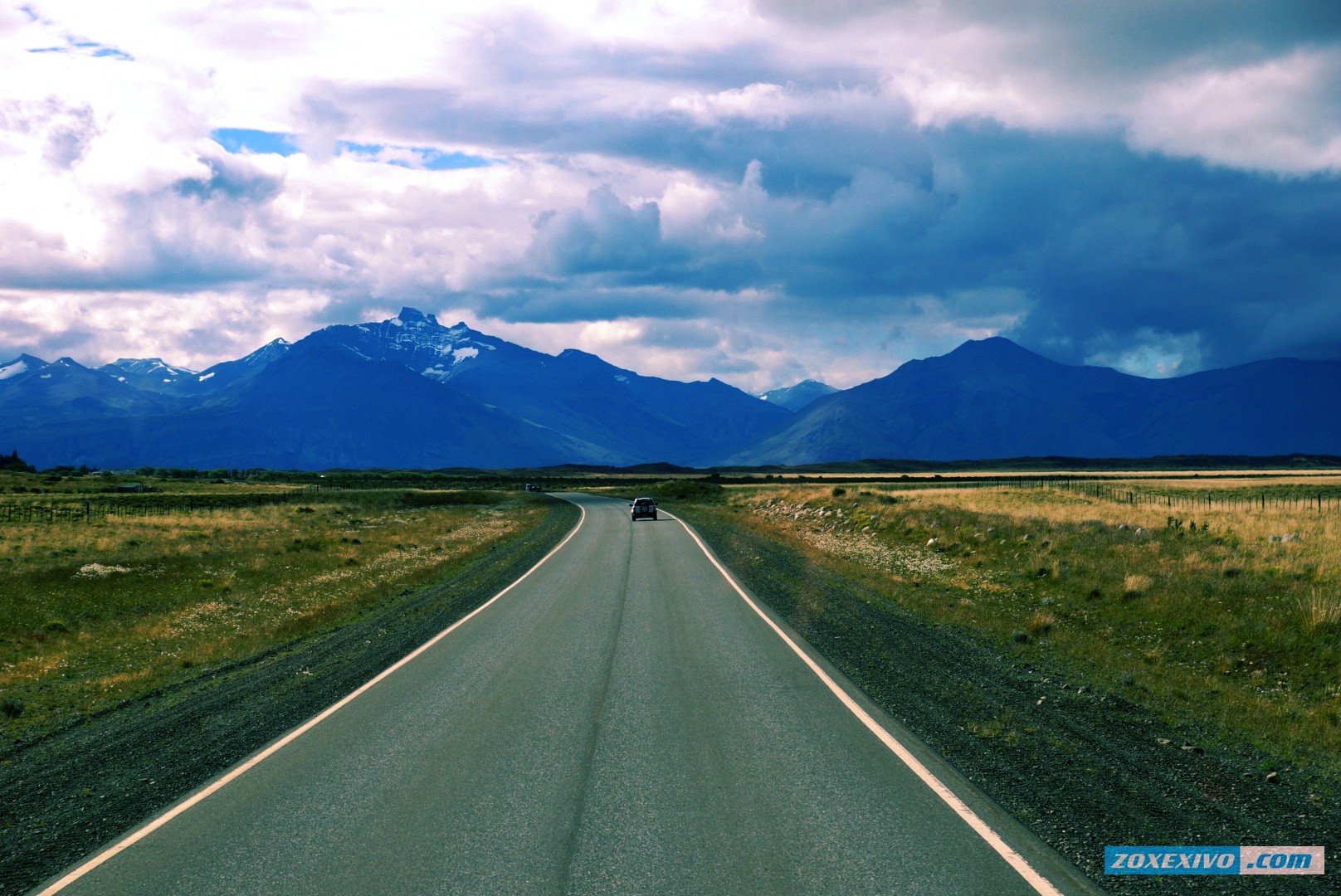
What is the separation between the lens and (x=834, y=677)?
38.5 feet

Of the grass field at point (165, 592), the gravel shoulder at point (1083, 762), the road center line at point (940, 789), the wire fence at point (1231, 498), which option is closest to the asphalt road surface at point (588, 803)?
the road center line at point (940, 789)

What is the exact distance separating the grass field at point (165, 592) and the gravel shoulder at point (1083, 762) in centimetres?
1109

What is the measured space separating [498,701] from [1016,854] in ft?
20.6

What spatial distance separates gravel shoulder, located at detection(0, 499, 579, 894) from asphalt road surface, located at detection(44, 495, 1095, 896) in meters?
0.49

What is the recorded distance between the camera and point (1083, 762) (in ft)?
26.8

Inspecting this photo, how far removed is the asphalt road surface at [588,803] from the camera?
5859mm

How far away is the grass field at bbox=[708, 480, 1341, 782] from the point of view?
36.0 feet

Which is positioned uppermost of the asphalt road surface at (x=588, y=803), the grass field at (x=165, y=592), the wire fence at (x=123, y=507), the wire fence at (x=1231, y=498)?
the wire fence at (x=1231, y=498)

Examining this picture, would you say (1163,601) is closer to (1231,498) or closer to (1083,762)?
(1083,762)

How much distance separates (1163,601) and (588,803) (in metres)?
13.9

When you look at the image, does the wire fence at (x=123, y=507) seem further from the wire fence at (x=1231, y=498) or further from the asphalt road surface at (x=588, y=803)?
the wire fence at (x=1231, y=498)

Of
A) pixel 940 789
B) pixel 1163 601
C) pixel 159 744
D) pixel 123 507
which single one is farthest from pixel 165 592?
pixel 123 507

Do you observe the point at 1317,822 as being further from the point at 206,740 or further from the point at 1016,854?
the point at 206,740

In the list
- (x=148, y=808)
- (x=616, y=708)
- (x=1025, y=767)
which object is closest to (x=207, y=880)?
(x=148, y=808)
